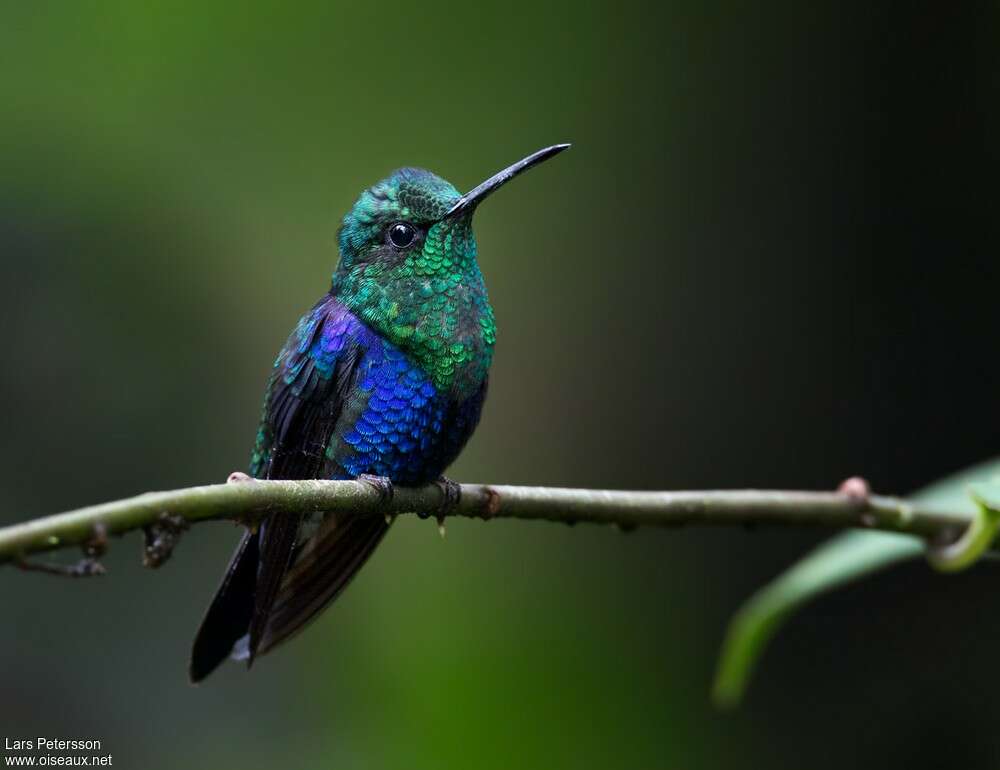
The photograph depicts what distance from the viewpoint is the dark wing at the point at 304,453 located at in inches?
98.6

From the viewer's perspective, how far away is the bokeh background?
426 cm

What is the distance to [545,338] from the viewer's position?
17.3 ft

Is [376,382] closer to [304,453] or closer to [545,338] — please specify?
[304,453]

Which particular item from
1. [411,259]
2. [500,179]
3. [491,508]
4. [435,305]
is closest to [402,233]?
[411,259]

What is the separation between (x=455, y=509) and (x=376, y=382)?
40 cm

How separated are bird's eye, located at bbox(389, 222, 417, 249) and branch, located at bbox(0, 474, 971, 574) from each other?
1.82ft

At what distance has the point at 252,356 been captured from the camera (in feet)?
16.1

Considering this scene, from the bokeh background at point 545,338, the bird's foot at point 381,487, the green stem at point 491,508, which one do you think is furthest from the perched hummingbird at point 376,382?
the bokeh background at point 545,338

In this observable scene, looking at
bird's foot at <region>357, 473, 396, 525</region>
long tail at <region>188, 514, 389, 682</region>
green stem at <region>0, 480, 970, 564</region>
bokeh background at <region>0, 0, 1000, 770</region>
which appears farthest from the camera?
bokeh background at <region>0, 0, 1000, 770</region>

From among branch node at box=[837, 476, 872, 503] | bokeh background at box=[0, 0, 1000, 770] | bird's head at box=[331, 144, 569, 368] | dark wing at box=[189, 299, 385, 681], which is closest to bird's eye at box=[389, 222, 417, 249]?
bird's head at box=[331, 144, 569, 368]

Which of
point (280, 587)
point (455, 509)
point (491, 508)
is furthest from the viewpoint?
point (280, 587)

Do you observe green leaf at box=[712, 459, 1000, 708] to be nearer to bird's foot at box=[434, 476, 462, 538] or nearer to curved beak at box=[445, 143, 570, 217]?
bird's foot at box=[434, 476, 462, 538]

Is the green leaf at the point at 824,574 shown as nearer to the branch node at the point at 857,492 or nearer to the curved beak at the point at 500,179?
the branch node at the point at 857,492

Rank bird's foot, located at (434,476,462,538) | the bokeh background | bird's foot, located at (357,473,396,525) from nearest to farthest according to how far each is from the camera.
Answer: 1. bird's foot, located at (357,473,396,525)
2. bird's foot, located at (434,476,462,538)
3. the bokeh background
